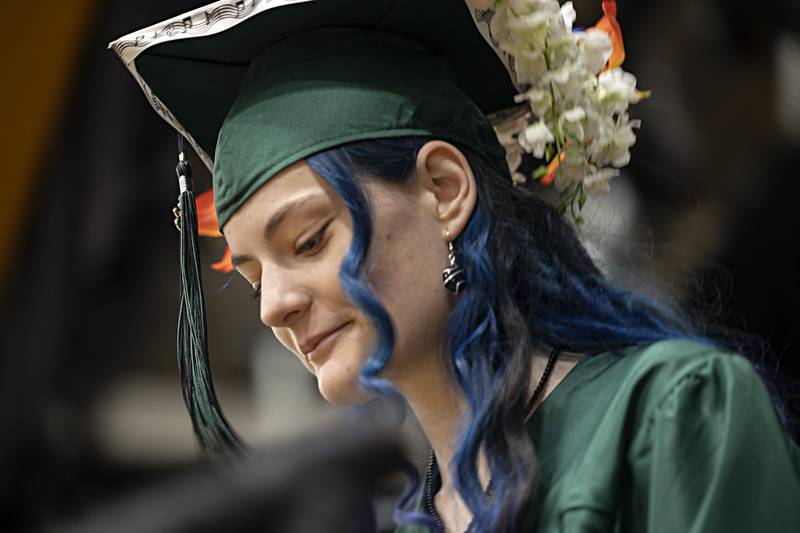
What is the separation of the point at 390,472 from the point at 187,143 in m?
1.03

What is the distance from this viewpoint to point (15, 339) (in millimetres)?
2035

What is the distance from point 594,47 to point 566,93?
0.26ft

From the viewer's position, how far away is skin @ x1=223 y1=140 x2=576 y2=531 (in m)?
1.39

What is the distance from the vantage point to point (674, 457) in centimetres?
119

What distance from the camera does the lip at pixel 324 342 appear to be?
4.61 ft

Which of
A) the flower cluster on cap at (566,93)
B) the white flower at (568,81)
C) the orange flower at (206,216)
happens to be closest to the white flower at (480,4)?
the flower cluster on cap at (566,93)

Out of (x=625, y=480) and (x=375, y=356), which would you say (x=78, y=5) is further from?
(x=625, y=480)

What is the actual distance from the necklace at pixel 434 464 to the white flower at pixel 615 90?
345mm

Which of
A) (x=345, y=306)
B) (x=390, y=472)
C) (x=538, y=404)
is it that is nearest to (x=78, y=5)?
(x=345, y=306)

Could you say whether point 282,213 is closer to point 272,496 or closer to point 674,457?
point 674,457

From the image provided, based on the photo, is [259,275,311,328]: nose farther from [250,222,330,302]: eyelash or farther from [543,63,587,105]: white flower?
[543,63,587,105]: white flower

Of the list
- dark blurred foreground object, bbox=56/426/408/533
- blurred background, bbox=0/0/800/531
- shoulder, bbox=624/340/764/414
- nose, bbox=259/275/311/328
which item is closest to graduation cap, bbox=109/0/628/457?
nose, bbox=259/275/311/328

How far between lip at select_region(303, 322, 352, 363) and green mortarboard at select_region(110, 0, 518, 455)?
0.54ft

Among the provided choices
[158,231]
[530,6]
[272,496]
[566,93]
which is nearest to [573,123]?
[566,93]
